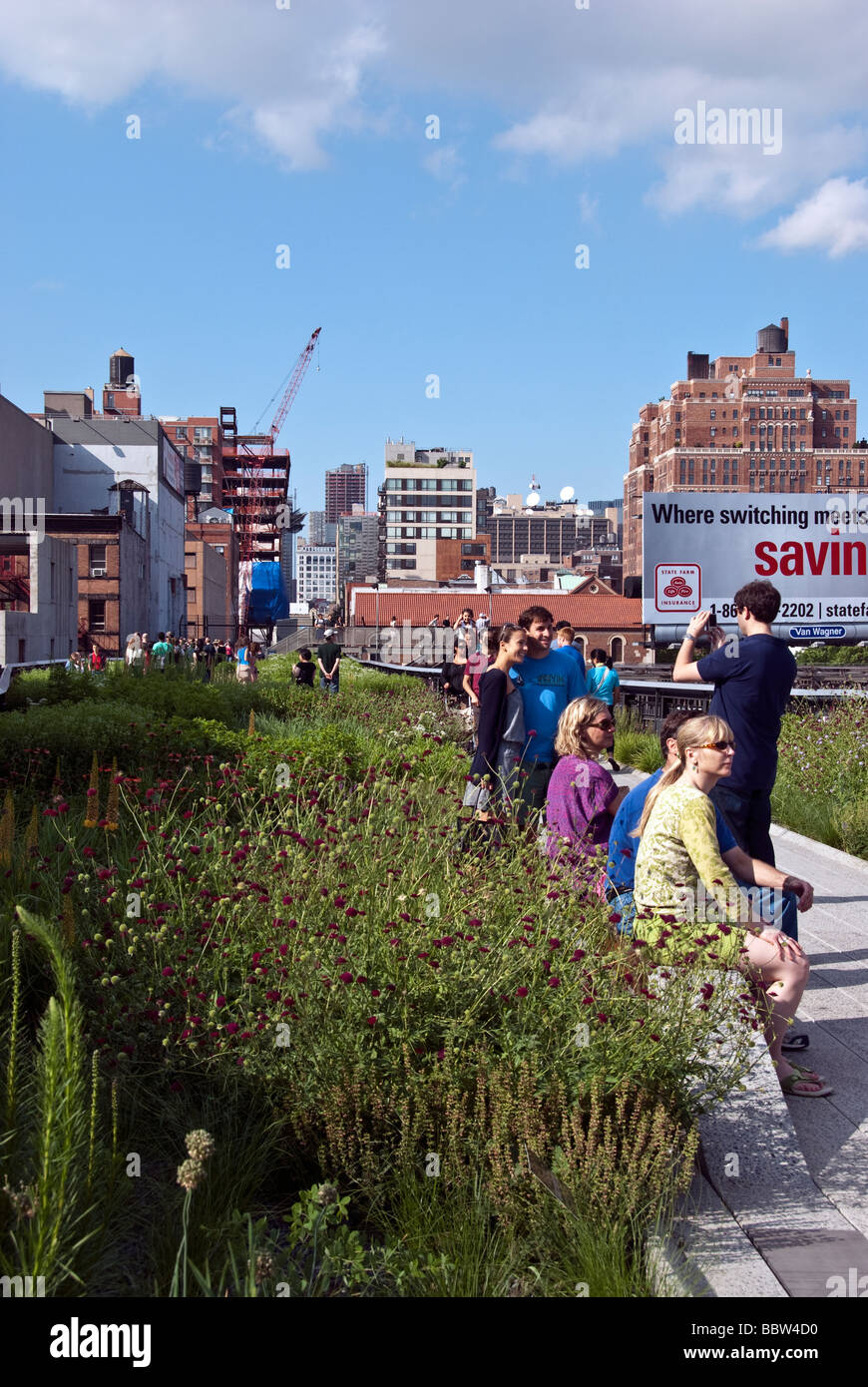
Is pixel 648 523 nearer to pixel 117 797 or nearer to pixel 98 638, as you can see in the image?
pixel 117 797

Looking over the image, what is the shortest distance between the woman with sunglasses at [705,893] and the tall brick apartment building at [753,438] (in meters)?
160

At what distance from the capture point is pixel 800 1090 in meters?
4.69

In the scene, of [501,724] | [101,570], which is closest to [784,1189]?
[501,724]

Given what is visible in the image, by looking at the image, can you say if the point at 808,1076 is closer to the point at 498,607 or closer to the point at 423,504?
the point at 498,607

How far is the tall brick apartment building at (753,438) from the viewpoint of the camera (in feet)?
547

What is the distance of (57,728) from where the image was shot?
29.2 feet

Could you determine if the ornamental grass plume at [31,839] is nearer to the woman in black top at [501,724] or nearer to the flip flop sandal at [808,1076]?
the woman in black top at [501,724]

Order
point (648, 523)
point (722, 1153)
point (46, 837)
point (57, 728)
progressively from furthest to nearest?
1. point (648, 523)
2. point (57, 728)
3. point (46, 837)
4. point (722, 1153)

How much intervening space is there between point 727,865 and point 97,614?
54.8 meters

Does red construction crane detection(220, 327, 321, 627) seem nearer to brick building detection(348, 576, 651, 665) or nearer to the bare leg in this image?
brick building detection(348, 576, 651, 665)

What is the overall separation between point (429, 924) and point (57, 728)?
5648 millimetres

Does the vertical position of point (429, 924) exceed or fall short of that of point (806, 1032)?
it exceeds it

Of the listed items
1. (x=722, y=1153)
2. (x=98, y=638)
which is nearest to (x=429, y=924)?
(x=722, y=1153)

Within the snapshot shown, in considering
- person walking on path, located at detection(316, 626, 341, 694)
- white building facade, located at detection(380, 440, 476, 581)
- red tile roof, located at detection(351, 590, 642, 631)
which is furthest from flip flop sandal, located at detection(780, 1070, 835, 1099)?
white building facade, located at detection(380, 440, 476, 581)
